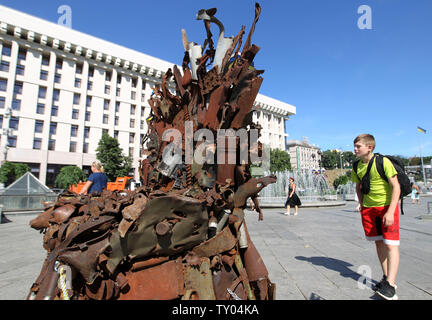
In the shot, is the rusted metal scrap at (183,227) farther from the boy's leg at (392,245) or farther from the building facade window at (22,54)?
the building facade window at (22,54)

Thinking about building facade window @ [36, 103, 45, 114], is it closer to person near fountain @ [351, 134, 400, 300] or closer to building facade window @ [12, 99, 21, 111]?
building facade window @ [12, 99, 21, 111]

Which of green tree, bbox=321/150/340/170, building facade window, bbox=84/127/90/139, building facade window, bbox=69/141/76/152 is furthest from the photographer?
green tree, bbox=321/150/340/170

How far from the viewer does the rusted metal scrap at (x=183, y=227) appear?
1.50 m

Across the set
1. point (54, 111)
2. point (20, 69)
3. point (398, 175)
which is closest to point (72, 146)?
point (54, 111)

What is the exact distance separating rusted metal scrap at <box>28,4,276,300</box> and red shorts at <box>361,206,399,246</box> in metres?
1.74

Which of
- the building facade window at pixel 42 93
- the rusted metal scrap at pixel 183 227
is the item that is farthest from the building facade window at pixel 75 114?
the rusted metal scrap at pixel 183 227

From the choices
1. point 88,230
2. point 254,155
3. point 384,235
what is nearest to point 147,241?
point 88,230

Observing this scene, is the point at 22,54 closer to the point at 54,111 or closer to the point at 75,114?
the point at 54,111

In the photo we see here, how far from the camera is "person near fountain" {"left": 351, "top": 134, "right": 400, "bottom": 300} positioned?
8.54ft

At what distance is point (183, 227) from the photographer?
5.30 feet

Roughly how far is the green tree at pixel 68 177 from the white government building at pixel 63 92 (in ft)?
15.8

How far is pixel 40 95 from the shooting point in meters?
33.8

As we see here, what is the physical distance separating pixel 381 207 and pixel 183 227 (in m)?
2.55

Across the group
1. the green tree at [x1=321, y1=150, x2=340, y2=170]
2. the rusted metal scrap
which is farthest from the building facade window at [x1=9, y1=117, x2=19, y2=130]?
the green tree at [x1=321, y1=150, x2=340, y2=170]
